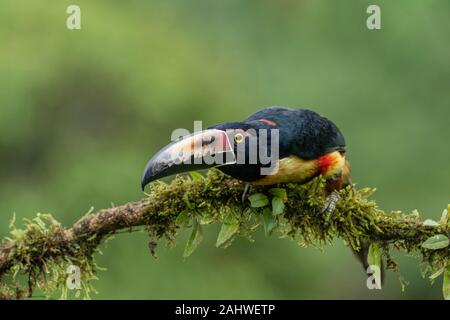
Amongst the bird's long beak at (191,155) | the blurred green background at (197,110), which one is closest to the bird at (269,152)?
the bird's long beak at (191,155)

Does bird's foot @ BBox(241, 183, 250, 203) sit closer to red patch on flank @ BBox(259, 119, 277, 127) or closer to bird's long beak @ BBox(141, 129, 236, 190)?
bird's long beak @ BBox(141, 129, 236, 190)

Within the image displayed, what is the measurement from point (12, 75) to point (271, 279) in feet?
11.7

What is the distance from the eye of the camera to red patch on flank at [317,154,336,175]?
17.3ft

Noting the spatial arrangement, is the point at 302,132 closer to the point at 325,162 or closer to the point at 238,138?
the point at 325,162

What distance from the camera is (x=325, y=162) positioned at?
5281mm

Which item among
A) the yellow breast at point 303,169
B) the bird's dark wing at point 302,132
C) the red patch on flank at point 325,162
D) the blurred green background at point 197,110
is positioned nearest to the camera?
the yellow breast at point 303,169

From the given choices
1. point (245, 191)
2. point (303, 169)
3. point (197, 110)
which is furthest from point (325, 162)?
point (197, 110)

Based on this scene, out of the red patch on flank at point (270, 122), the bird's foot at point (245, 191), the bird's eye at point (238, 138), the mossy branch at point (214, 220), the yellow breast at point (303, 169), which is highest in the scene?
the red patch on flank at point (270, 122)

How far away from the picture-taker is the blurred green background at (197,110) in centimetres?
1027

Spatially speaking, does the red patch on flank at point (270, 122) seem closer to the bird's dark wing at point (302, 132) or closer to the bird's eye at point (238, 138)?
the bird's dark wing at point (302, 132)

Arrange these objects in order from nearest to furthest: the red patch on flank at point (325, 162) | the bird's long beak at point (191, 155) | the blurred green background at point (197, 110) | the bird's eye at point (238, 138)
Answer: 1. the bird's long beak at point (191, 155)
2. the bird's eye at point (238, 138)
3. the red patch on flank at point (325, 162)
4. the blurred green background at point (197, 110)

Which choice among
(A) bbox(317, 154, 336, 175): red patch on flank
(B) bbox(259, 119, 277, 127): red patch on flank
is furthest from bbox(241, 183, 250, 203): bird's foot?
(A) bbox(317, 154, 336, 175): red patch on flank

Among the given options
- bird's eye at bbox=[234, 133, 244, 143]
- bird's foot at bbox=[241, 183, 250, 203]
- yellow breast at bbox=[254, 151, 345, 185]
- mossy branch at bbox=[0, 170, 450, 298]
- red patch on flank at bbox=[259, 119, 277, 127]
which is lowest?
mossy branch at bbox=[0, 170, 450, 298]

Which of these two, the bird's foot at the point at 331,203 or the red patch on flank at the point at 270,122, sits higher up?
the red patch on flank at the point at 270,122
